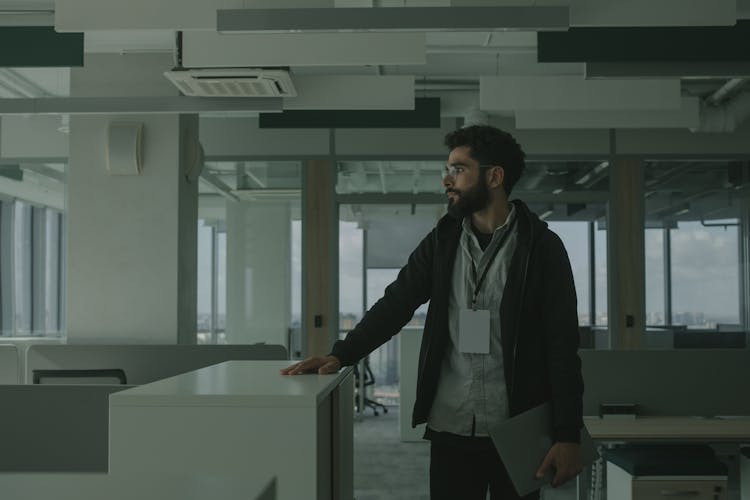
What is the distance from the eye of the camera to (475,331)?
2111mm

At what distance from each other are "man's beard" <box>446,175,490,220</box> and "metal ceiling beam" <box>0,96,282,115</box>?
372cm

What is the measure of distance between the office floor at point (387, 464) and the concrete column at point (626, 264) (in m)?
2.41

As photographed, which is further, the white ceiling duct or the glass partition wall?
the glass partition wall

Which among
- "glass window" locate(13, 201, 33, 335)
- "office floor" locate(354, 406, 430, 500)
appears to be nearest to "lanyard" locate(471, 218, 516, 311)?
"office floor" locate(354, 406, 430, 500)

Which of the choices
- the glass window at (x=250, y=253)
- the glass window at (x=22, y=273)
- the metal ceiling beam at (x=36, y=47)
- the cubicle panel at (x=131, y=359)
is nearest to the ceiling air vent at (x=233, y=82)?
the metal ceiling beam at (x=36, y=47)

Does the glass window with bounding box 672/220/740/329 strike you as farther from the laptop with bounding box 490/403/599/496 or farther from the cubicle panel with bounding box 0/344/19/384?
the laptop with bounding box 490/403/599/496

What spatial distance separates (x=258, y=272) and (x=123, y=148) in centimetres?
287

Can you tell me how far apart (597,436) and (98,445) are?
225 centimetres

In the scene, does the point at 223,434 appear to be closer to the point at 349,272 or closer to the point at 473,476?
the point at 473,476

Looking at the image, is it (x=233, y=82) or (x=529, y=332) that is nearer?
(x=529, y=332)

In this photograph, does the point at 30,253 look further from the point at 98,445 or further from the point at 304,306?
the point at 98,445

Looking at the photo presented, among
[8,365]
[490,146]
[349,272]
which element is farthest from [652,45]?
[349,272]

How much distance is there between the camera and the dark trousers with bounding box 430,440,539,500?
2.11 meters

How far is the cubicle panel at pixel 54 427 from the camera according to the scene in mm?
3006
